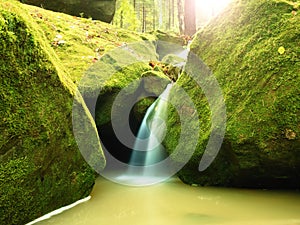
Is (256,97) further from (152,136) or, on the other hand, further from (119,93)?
(119,93)

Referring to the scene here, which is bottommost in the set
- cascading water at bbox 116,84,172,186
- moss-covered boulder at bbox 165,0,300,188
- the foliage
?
cascading water at bbox 116,84,172,186

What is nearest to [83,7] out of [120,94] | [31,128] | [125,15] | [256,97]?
[120,94]

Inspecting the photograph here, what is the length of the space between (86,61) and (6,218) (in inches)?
178

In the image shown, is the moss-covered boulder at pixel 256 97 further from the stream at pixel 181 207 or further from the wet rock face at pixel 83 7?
the wet rock face at pixel 83 7

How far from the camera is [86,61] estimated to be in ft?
22.4

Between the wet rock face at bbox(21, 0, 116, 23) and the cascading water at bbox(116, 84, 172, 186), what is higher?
the wet rock face at bbox(21, 0, 116, 23)

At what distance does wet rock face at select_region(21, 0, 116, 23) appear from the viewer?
37.6ft

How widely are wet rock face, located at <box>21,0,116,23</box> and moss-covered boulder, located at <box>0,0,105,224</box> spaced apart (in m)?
8.46

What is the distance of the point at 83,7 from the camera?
1222cm

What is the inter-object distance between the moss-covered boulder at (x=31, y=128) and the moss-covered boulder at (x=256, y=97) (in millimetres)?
2184

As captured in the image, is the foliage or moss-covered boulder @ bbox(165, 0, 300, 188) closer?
moss-covered boulder @ bbox(165, 0, 300, 188)

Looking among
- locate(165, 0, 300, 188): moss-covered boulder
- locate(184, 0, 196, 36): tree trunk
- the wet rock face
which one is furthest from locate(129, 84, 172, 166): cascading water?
locate(184, 0, 196, 36): tree trunk

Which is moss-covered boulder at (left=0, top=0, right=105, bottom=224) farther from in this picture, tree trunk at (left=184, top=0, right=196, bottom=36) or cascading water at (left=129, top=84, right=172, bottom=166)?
tree trunk at (left=184, top=0, right=196, bottom=36)

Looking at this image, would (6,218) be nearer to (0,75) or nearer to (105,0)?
(0,75)
